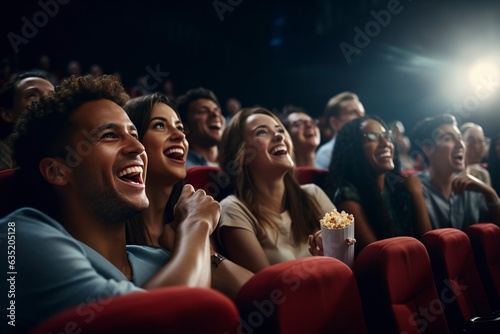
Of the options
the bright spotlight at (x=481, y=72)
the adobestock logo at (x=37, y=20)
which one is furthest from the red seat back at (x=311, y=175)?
the bright spotlight at (x=481, y=72)

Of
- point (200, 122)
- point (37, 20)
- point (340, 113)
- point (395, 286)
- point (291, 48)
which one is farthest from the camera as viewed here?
point (291, 48)

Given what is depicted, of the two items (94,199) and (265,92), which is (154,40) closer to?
(265,92)

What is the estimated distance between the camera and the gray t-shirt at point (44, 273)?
0.97 ft

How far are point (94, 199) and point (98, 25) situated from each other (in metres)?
2.34

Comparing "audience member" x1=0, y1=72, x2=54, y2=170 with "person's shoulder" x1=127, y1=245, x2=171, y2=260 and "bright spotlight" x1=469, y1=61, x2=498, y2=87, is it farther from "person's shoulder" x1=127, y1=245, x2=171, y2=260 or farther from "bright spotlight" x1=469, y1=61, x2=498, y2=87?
"bright spotlight" x1=469, y1=61, x2=498, y2=87

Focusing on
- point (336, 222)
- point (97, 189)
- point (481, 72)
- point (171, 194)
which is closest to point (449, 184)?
point (336, 222)

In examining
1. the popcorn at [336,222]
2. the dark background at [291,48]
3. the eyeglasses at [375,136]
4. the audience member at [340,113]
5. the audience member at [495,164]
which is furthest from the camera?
the dark background at [291,48]

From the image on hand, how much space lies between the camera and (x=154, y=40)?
8.51 ft

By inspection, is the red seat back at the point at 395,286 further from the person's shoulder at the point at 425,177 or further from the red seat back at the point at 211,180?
the person's shoulder at the point at 425,177

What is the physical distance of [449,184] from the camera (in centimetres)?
107

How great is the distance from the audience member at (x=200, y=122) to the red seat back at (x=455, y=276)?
65 cm

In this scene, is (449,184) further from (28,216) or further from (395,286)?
(28,216)

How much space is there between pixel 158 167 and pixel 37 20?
214 cm

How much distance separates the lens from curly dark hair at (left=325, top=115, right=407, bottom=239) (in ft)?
2.76
